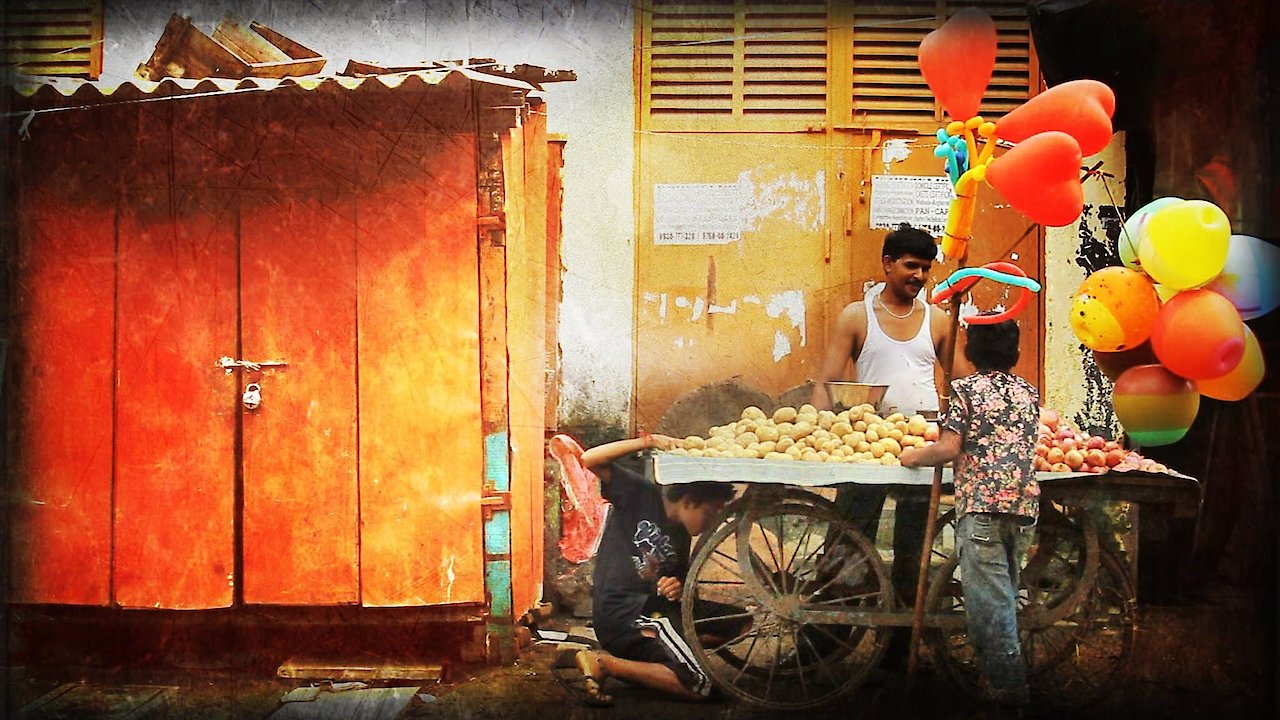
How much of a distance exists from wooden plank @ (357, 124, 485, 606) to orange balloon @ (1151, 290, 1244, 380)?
2.76 m

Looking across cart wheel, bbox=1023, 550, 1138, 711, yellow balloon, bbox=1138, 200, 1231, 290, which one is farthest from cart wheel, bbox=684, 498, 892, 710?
yellow balloon, bbox=1138, 200, 1231, 290

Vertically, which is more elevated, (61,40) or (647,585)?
(61,40)

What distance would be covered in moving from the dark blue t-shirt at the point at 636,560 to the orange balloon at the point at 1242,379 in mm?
2146

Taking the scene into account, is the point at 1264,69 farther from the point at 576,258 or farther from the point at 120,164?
the point at 120,164

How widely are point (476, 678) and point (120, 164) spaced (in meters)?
2.73

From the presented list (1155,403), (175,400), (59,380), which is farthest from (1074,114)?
(59,380)

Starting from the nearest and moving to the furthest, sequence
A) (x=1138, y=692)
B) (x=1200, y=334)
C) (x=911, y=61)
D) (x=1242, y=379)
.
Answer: (x=1200, y=334), (x=1242, y=379), (x=1138, y=692), (x=911, y=61)

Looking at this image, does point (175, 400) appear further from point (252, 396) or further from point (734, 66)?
point (734, 66)

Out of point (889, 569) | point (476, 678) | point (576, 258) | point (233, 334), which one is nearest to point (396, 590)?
point (476, 678)

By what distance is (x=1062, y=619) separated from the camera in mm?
4168

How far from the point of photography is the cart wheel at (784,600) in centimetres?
426

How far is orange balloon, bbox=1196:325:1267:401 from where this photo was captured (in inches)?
160

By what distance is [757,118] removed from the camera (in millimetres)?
4582

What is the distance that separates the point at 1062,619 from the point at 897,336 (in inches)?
51.1
